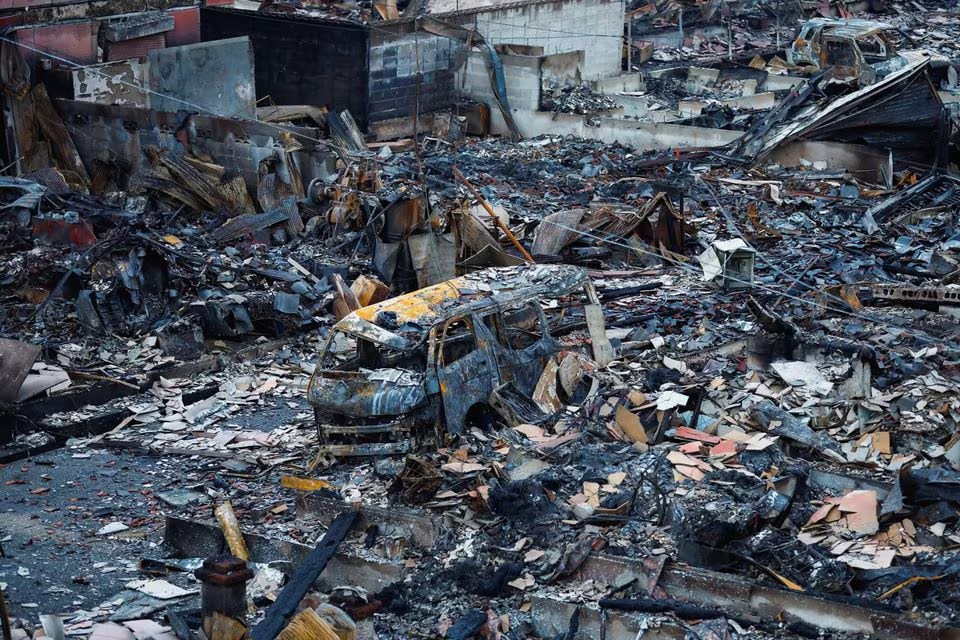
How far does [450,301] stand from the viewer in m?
11.7

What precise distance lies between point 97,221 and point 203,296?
3.07 metres

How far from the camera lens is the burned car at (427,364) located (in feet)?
35.7

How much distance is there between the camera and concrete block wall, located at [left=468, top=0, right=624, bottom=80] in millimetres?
30703

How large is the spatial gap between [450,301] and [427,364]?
99 centimetres

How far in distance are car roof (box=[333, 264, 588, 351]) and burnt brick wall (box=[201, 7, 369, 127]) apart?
577 inches

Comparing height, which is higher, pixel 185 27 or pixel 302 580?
pixel 185 27

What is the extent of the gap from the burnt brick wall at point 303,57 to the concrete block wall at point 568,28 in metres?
4.86

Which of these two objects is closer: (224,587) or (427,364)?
(224,587)

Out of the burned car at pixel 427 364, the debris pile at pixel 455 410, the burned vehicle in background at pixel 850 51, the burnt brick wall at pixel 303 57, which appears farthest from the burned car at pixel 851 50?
the burned car at pixel 427 364

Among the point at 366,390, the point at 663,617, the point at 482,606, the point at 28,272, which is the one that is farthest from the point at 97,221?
the point at 663,617

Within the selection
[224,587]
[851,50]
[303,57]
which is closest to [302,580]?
[224,587]

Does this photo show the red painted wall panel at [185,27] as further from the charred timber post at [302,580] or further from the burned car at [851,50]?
the charred timber post at [302,580]

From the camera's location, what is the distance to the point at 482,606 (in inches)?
352

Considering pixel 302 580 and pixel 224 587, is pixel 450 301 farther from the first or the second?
pixel 224 587
